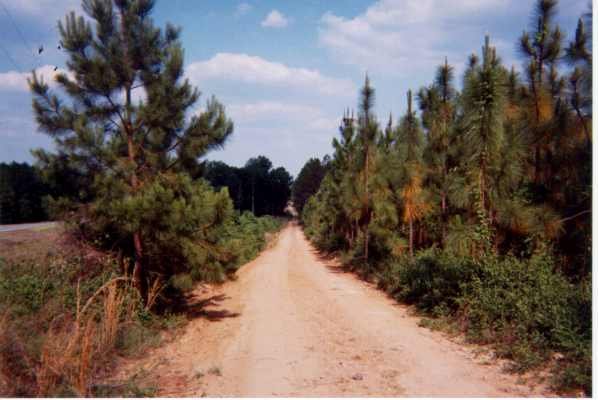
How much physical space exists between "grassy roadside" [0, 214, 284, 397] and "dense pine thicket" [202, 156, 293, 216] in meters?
54.8

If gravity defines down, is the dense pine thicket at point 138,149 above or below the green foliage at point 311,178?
below

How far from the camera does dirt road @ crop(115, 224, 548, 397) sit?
4949 millimetres

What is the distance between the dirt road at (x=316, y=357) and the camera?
4.95m

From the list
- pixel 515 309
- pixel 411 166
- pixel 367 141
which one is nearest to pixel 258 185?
pixel 367 141

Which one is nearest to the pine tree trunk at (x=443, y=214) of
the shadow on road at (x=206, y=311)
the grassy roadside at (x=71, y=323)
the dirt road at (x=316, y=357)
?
the dirt road at (x=316, y=357)

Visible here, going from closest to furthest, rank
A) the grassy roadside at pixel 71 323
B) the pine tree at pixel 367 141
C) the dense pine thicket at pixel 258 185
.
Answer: the grassy roadside at pixel 71 323 → the pine tree at pixel 367 141 → the dense pine thicket at pixel 258 185

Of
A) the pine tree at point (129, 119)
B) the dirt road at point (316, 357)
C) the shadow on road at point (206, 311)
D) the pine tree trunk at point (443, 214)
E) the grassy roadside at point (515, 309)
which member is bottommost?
the shadow on road at point (206, 311)

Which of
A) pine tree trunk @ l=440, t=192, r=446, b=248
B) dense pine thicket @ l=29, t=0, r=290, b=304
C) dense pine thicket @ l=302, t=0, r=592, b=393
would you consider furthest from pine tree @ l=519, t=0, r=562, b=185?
dense pine thicket @ l=29, t=0, r=290, b=304

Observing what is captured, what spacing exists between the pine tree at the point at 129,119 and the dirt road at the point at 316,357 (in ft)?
6.51

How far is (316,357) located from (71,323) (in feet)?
12.8

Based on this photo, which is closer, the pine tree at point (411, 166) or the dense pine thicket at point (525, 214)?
the dense pine thicket at point (525, 214)

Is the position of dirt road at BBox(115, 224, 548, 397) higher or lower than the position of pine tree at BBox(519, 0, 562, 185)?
lower

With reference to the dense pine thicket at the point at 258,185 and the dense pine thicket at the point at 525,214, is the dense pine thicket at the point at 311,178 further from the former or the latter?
the dense pine thicket at the point at 525,214

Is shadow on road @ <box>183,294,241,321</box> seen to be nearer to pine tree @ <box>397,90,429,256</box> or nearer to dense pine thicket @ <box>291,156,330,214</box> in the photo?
pine tree @ <box>397,90,429,256</box>
